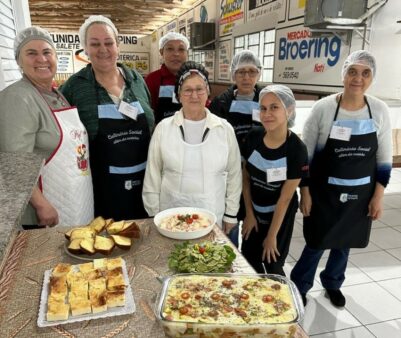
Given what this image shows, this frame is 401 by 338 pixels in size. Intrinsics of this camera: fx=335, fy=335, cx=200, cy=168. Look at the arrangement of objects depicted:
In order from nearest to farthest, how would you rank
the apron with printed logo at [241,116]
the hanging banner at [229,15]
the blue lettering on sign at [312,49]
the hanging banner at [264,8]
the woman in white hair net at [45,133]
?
the woman in white hair net at [45,133]
the apron with printed logo at [241,116]
the blue lettering on sign at [312,49]
the hanging banner at [264,8]
the hanging banner at [229,15]

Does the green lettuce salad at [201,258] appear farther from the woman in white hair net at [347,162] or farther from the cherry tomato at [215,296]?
the woman in white hair net at [347,162]

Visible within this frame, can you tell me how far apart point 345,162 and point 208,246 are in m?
1.22

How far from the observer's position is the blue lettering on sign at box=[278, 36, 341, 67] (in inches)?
181

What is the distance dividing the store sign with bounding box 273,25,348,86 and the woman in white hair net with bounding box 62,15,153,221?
347 cm

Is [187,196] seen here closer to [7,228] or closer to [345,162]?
[345,162]

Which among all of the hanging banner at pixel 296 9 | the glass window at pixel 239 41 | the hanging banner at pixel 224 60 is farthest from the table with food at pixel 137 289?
the hanging banner at pixel 224 60

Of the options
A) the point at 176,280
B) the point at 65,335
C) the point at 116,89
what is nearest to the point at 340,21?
the point at 116,89

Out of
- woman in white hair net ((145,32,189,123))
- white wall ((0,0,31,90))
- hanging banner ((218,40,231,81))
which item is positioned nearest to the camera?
white wall ((0,0,31,90))

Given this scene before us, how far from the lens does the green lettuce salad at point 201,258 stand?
109 centimetres

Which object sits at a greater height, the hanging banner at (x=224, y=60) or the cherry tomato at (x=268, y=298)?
the hanging banner at (x=224, y=60)

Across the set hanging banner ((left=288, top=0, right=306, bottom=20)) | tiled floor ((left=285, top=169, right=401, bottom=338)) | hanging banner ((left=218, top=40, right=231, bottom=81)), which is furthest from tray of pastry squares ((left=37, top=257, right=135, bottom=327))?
hanging banner ((left=218, top=40, right=231, bottom=81))

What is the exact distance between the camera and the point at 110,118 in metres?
1.95

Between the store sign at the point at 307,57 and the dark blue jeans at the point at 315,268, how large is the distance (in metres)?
3.02

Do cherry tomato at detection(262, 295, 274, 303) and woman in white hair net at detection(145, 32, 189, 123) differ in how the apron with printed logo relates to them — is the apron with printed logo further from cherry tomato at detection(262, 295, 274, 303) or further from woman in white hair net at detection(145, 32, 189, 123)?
cherry tomato at detection(262, 295, 274, 303)
